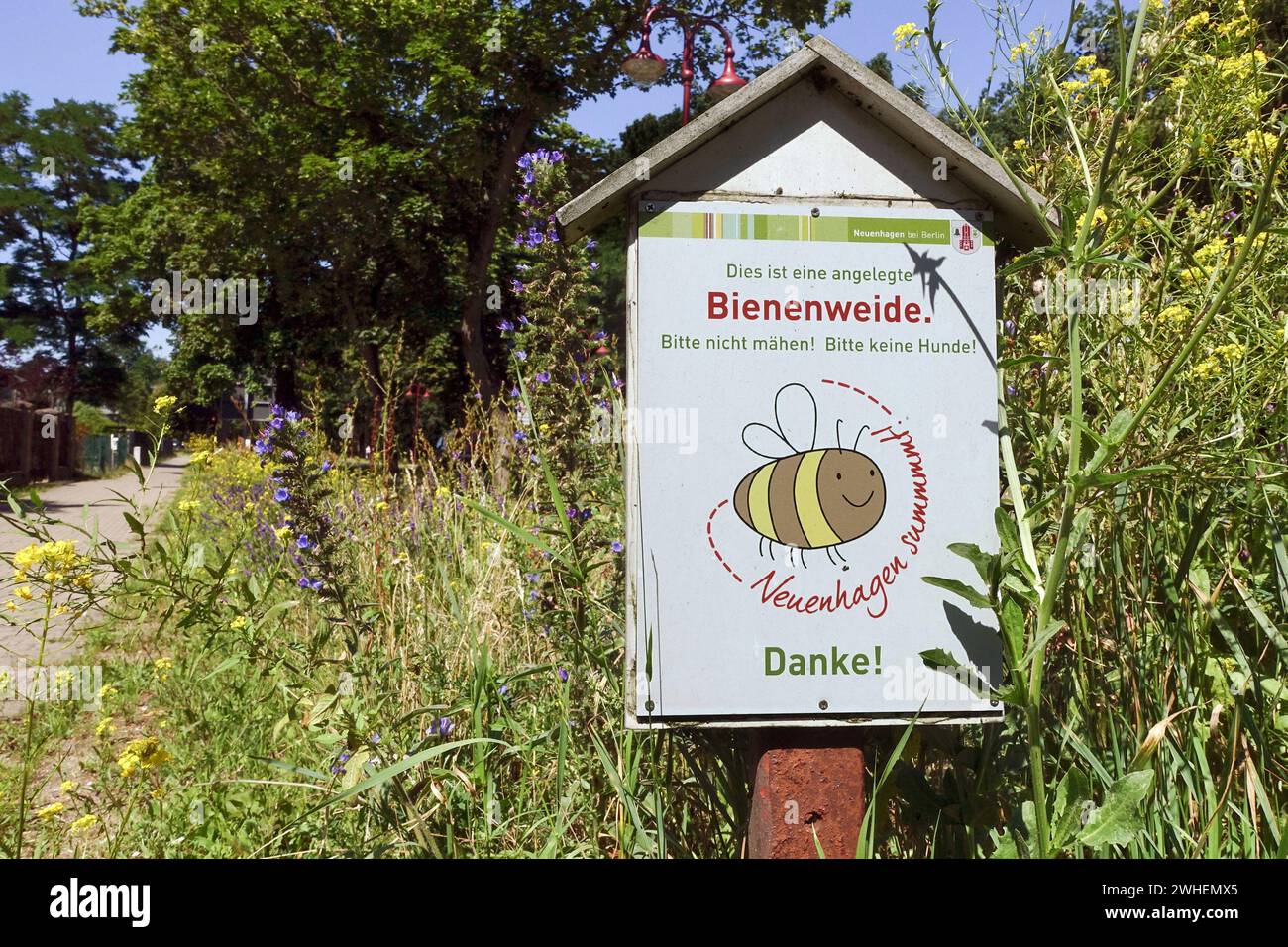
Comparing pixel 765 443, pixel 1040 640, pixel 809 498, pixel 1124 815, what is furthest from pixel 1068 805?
pixel 765 443

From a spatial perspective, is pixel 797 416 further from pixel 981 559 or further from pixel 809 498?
pixel 981 559

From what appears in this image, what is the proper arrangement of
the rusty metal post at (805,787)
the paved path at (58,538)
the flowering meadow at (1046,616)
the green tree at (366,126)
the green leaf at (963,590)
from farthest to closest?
1. the green tree at (366,126)
2. the paved path at (58,538)
3. the rusty metal post at (805,787)
4. the flowering meadow at (1046,616)
5. the green leaf at (963,590)

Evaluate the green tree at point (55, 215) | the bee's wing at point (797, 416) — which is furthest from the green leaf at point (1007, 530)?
the green tree at point (55, 215)

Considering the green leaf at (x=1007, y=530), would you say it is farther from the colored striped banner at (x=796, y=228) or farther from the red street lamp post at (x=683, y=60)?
the red street lamp post at (x=683, y=60)

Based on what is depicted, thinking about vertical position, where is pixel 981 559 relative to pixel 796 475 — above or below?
below

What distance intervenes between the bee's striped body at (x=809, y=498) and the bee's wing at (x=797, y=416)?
25mm

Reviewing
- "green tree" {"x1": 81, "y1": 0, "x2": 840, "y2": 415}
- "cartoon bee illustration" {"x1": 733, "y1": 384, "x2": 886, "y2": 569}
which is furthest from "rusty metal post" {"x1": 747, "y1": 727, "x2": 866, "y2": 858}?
"green tree" {"x1": 81, "y1": 0, "x2": 840, "y2": 415}

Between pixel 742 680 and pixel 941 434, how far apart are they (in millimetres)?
630

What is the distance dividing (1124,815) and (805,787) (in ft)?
1.90

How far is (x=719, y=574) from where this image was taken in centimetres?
189

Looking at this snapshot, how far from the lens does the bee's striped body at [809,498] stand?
6.20 feet

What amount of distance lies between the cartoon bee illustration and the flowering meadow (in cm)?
27

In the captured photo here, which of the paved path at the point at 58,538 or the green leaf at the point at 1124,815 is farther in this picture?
the paved path at the point at 58,538

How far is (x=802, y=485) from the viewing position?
188 centimetres
